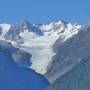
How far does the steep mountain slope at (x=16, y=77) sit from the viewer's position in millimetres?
11242

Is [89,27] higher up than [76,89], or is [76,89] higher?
[89,27]

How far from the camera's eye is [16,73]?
11.8 meters

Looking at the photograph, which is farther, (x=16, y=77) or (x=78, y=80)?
(x=16, y=77)

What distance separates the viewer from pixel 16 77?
38.2 ft

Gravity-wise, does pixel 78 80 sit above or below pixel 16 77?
below

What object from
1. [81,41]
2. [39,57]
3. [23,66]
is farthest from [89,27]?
[23,66]

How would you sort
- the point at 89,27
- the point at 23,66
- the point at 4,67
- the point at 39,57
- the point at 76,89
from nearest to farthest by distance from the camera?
the point at 76,89 < the point at 4,67 < the point at 23,66 < the point at 89,27 < the point at 39,57

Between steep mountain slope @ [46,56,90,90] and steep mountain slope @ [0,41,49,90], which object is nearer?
steep mountain slope @ [46,56,90,90]

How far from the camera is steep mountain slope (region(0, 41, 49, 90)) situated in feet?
36.9

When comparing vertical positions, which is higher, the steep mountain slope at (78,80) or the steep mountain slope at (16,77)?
the steep mountain slope at (16,77)

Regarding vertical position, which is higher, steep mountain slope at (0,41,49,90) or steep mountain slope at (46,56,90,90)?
steep mountain slope at (0,41,49,90)

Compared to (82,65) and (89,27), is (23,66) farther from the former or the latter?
(89,27)

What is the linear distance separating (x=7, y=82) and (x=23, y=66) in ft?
4.26

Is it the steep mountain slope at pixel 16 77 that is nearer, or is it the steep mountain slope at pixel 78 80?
the steep mountain slope at pixel 78 80
